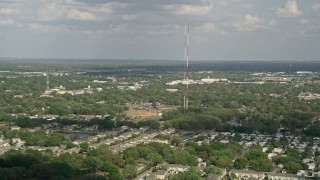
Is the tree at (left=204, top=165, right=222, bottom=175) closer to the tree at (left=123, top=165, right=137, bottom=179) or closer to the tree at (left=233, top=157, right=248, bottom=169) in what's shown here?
the tree at (left=233, top=157, right=248, bottom=169)

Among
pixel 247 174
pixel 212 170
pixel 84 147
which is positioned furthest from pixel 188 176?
pixel 84 147

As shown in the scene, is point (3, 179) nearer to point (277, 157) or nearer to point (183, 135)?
point (277, 157)

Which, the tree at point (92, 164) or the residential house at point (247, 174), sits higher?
the tree at point (92, 164)

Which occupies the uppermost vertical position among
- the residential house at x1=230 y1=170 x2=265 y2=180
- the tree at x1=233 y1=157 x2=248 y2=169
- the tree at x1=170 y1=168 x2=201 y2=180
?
the tree at x1=170 y1=168 x2=201 y2=180

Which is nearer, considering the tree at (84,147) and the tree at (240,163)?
the tree at (240,163)

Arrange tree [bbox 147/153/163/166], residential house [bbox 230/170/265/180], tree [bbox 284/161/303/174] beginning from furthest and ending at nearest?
tree [bbox 147/153/163/166] < tree [bbox 284/161/303/174] < residential house [bbox 230/170/265/180]

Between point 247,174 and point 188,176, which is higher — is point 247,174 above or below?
below

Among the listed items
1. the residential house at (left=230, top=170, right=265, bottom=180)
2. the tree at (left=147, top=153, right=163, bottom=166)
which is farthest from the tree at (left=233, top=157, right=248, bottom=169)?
the tree at (left=147, top=153, right=163, bottom=166)

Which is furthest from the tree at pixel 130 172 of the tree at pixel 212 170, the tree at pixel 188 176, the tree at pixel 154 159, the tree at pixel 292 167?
the tree at pixel 292 167

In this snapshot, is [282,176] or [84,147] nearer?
[282,176]

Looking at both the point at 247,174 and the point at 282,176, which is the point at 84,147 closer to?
the point at 247,174

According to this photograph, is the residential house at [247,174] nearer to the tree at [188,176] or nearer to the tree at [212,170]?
the tree at [212,170]
